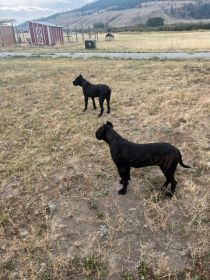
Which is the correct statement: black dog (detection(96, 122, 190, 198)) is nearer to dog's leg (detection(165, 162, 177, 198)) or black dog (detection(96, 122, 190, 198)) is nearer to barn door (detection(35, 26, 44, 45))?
dog's leg (detection(165, 162, 177, 198))

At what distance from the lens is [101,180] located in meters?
6.39

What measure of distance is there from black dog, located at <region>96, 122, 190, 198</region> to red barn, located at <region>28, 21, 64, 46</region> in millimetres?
42688

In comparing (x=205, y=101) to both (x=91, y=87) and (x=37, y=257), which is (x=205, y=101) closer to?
(x=91, y=87)

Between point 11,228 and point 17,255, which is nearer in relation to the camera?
point 17,255

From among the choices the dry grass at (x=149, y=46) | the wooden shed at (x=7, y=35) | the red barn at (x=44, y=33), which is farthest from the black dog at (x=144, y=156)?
the wooden shed at (x=7, y=35)

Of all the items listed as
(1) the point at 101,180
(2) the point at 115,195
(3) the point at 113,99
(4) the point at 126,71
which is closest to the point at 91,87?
(3) the point at 113,99

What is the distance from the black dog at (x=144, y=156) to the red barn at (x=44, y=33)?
42.7 metres

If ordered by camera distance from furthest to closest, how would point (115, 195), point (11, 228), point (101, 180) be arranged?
point (101, 180), point (115, 195), point (11, 228)

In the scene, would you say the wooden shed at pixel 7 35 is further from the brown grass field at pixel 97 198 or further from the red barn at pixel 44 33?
the brown grass field at pixel 97 198

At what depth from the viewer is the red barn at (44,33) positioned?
147 feet

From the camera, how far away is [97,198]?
5.75 m

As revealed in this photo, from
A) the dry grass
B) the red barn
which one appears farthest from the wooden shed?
the dry grass

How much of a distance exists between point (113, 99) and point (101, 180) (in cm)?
608

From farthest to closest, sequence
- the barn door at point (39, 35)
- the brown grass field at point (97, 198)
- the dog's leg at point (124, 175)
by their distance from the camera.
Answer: the barn door at point (39, 35) < the dog's leg at point (124, 175) < the brown grass field at point (97, 198)
